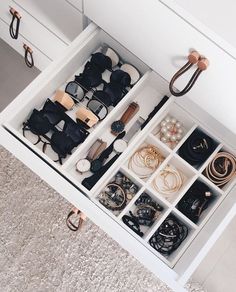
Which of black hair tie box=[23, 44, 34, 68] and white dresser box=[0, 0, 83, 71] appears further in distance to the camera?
black hair tie box=[23, 44, 34, 68]

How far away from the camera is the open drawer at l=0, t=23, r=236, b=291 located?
3.57 ft

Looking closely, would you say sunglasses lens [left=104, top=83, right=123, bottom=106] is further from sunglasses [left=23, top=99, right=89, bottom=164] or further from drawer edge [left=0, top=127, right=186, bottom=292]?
drawer edge [left=0, top=127, right=186, bottom=292]

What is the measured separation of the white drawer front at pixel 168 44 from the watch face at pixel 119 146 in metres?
0.21

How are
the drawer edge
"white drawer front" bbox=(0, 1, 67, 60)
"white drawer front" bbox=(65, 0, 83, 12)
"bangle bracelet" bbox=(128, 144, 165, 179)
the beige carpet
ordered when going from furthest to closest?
1. the beige carpet
2. "white drawer front" bbox=(0, 1, 67, 60)
3. "bangle bracelet" bbox=(128, 144, 165, 179)
4. "white drawer front" bbox=(65, 0, 83, 12)
5. the drawer edge

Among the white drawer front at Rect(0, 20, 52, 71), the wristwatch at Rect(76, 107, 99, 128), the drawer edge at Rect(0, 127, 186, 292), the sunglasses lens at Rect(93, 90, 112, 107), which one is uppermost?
the white drawer front at Rect(0, 20, 52, 71)

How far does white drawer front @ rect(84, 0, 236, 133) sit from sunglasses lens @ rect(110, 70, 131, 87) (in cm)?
9

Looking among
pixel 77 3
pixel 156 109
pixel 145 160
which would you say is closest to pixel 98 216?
pixel 145 160

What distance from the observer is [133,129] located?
1.30 meters

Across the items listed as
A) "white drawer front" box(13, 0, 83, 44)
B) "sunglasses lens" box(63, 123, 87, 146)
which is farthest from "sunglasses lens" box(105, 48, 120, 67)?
"sunglasses lens" box(63, 123, 87, 146)

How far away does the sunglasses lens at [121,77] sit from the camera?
1257 millimetres

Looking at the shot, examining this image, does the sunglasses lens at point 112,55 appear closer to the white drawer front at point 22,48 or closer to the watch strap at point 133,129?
the watch strap at point 133,129

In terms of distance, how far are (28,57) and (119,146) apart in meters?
0.64

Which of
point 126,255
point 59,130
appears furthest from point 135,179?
point 126,255

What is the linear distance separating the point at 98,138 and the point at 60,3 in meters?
0.36
